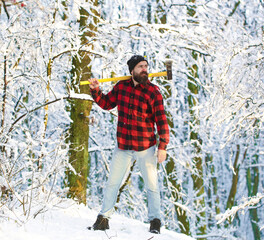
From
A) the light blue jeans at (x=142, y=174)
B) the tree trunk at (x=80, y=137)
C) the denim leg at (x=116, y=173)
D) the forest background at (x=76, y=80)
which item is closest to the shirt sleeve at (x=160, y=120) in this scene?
the light blue jeans at (x=142, y=174)

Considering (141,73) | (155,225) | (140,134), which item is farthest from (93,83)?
(155,225)

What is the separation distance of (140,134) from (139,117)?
0.18 metres

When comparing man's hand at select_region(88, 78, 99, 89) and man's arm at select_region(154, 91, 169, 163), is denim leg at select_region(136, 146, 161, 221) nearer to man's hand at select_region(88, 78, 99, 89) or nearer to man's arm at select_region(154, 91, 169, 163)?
man's arm at select_region(154, 91, 169, 163)

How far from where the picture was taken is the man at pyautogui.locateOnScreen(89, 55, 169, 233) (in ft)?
10.3

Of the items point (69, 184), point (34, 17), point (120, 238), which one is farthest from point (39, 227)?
point (34, 17)

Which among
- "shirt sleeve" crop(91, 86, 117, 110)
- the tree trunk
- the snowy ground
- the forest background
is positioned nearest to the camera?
the snowy ground

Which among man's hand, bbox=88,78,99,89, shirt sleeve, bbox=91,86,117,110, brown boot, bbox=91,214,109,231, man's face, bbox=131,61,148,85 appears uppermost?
man's face, bbox=131,61,148,85

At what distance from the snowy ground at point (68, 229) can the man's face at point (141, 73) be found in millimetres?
1530

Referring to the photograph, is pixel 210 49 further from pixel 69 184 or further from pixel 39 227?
pixel 39 227

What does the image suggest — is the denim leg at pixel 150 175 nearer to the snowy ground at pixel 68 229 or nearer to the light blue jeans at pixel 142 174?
the light blue jeans at pixel 142 174

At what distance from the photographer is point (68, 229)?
9.70 ft

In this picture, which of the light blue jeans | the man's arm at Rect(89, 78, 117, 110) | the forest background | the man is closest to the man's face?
the man

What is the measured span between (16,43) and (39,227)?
2.89 m

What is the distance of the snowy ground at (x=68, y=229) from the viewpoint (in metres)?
2.63
